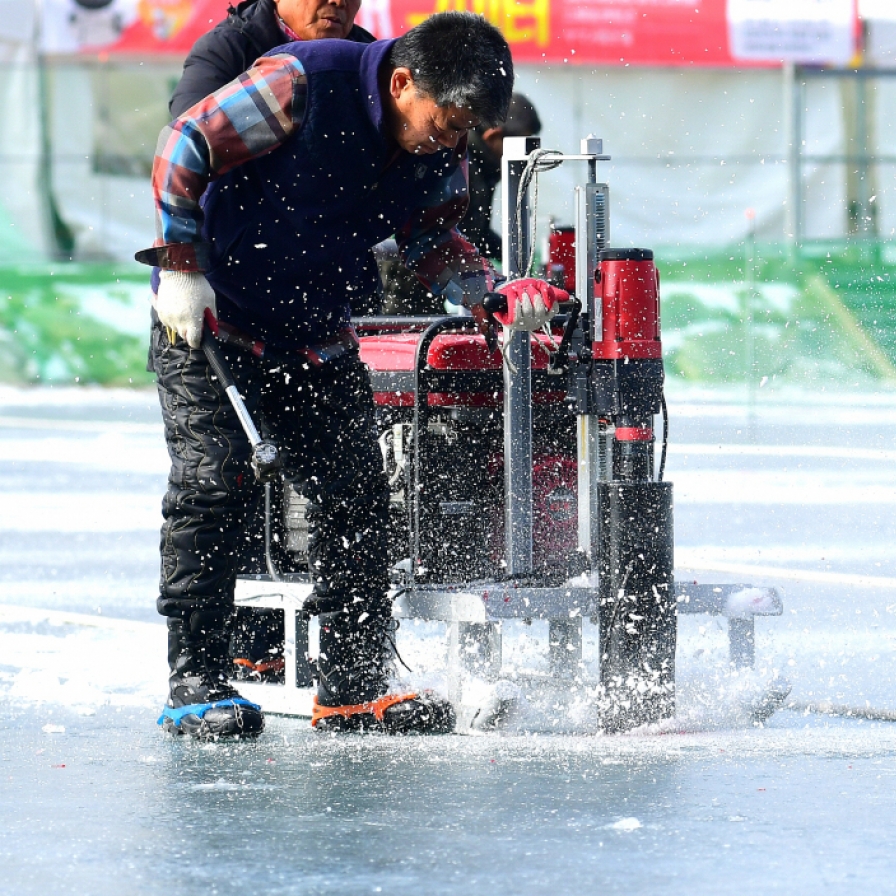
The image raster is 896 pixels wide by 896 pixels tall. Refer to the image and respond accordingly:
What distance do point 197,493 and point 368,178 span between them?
82 cm

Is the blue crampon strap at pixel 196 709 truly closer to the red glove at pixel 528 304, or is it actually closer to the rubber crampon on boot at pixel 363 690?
the rubber crampon on boot at pixel 363 690

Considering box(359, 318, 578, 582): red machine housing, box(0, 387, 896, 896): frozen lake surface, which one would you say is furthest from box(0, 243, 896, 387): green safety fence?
box(359, 318, 578, 582): red machine housing

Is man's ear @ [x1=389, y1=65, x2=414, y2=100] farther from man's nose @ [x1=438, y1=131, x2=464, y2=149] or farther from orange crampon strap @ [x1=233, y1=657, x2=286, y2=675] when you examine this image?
orange crampon strap @ [x1=233, y1=657, x2=286, y2=675]

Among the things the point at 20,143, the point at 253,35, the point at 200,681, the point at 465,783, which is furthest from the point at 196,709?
the point at 20,143

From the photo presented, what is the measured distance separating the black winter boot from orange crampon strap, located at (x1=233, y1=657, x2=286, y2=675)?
595 mm

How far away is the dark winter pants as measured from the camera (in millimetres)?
4512

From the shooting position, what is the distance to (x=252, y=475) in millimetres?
4559

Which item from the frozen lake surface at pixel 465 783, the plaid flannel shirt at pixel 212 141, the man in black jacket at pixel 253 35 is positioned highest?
the man in black jacket at pixel 253 35

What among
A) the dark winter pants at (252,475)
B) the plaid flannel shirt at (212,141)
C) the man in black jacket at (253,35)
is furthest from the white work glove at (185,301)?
the man in black jacket at (253,35)

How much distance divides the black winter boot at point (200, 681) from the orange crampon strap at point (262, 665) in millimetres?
595

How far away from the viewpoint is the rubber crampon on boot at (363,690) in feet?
15.0

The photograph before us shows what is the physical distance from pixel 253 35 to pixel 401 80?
44.3 inches

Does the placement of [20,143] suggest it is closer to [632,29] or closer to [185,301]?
[632,29]

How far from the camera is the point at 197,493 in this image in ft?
14.9
